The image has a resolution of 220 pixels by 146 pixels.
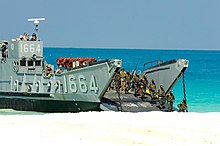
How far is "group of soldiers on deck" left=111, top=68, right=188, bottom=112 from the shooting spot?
94.9ft

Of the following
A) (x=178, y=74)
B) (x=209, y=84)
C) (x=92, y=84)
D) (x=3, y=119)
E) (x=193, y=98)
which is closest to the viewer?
(x=3, y=119)

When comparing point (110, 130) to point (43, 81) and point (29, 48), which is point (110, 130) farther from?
point (29, 48)

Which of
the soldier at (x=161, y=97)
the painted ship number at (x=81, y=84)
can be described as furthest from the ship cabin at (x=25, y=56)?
the soldier at (x=161, y=97)

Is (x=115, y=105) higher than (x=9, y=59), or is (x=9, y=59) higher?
(x=9, y=59)

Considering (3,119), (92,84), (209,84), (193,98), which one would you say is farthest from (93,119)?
(209,84)

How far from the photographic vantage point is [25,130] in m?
15.0

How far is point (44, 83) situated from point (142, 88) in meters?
4.49

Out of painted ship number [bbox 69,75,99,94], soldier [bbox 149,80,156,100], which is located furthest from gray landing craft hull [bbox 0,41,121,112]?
soldier [bbox 149,80,156,100]

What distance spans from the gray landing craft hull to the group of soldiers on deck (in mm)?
1361

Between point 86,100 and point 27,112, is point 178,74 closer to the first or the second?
point 86,100

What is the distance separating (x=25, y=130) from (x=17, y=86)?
1663 cm

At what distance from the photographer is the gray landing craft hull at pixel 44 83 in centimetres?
2775

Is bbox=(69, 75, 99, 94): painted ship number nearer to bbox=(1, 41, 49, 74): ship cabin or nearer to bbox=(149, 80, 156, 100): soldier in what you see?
bbox=(149, 80, 156, 100): soldier

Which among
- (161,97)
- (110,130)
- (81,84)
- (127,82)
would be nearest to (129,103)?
(161,97)
